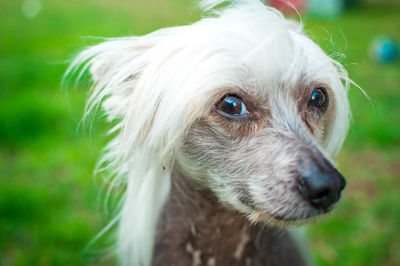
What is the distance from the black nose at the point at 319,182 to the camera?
1.48 meters

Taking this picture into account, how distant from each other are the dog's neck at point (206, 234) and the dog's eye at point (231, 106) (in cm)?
43

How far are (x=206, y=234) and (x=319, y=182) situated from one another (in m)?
0.69

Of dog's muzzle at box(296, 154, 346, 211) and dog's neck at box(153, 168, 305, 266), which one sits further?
dog's neck at box(153, 168, 305, 266)

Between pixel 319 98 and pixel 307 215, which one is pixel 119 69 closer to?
pixel 319 98

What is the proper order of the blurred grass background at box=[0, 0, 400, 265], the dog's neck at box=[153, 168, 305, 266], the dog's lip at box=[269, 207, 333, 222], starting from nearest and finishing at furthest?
the dog's lip at box=[269, 207, 333, 222]
the dog's neck at box=[153, 168, 305, 266]
the blurred grass background at box=[0, 0, 400, 265]

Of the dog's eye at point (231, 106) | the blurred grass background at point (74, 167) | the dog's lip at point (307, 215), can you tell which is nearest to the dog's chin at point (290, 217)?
the dog's lip at point (307, 215)

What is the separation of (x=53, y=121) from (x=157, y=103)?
10.4 ft

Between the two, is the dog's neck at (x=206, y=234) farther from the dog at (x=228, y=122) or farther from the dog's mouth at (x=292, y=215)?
the dog's mouth at (x=292, y=215)

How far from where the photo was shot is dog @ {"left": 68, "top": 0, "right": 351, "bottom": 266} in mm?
1562

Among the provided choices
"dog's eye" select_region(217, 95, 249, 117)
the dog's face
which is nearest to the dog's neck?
the dog's face

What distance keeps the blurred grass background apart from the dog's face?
32 centimetres

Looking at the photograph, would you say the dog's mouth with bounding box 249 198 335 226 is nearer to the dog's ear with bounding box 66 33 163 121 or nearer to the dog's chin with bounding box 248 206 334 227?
the dog's chin with bounding box 248 206 334 227

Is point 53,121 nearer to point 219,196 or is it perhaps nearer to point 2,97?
point 2,97

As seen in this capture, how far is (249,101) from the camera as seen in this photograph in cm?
163
